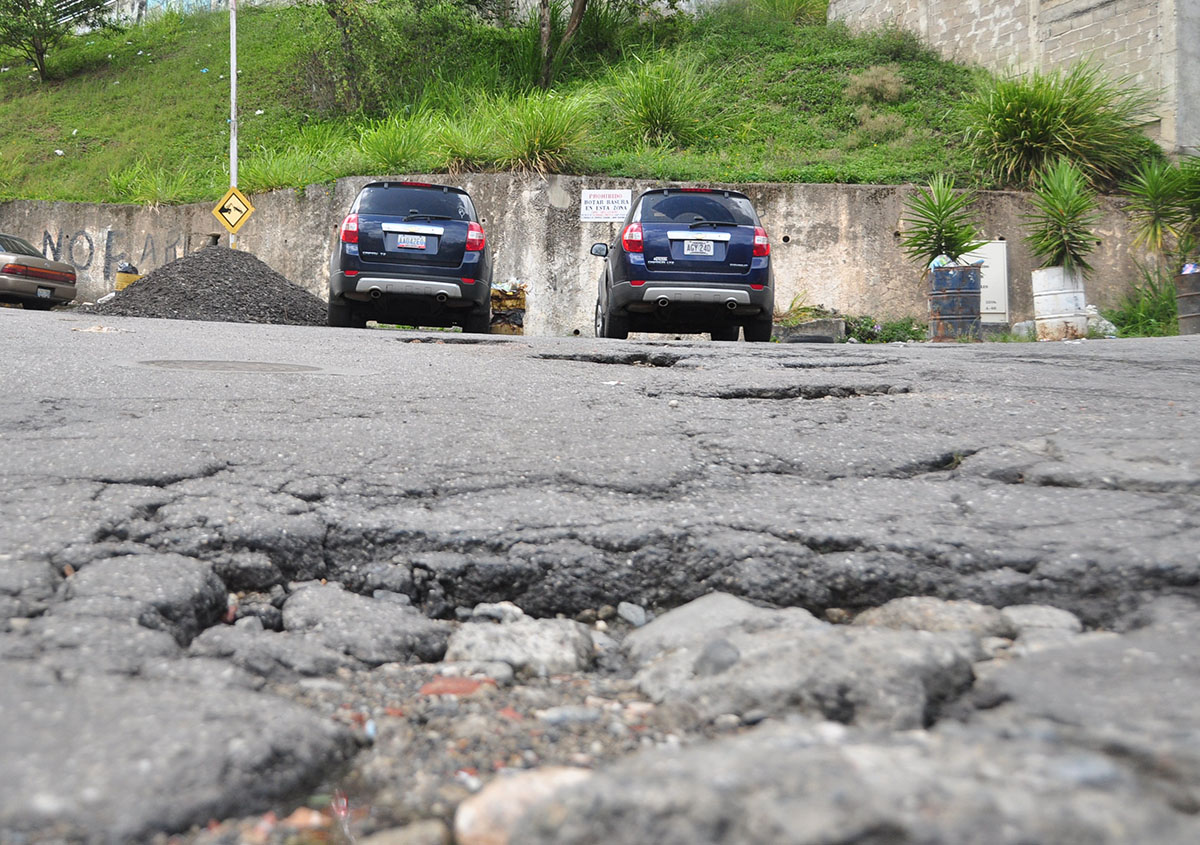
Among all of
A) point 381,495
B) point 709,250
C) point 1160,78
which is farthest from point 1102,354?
point 1160,78

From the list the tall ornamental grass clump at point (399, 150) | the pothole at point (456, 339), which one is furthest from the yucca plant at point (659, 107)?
the pothole at point (456, 339)

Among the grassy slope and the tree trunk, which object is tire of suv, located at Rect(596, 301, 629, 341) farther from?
the tree trunk

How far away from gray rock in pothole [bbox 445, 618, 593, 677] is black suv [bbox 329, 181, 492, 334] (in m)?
8.27

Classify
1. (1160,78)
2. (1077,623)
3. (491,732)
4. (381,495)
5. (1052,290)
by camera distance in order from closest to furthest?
(491,732) → (1077,623) → (381,495) → (1052,290) → (1160,78)

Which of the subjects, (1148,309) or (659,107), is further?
(659,107)

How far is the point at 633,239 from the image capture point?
9961mm

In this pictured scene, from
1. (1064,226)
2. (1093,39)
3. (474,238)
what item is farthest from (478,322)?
(1093,39)

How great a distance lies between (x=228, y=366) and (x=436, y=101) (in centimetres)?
1770

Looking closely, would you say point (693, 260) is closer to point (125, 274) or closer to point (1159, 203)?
point (1159, 203)

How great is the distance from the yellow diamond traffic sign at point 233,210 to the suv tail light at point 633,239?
35.6 ft

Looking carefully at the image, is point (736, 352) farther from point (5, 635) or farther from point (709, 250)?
point (5, 635)

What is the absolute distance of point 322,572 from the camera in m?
2.79

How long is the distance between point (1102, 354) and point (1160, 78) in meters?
12.8

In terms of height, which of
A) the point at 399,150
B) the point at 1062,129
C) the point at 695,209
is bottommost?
the point at 695,209
